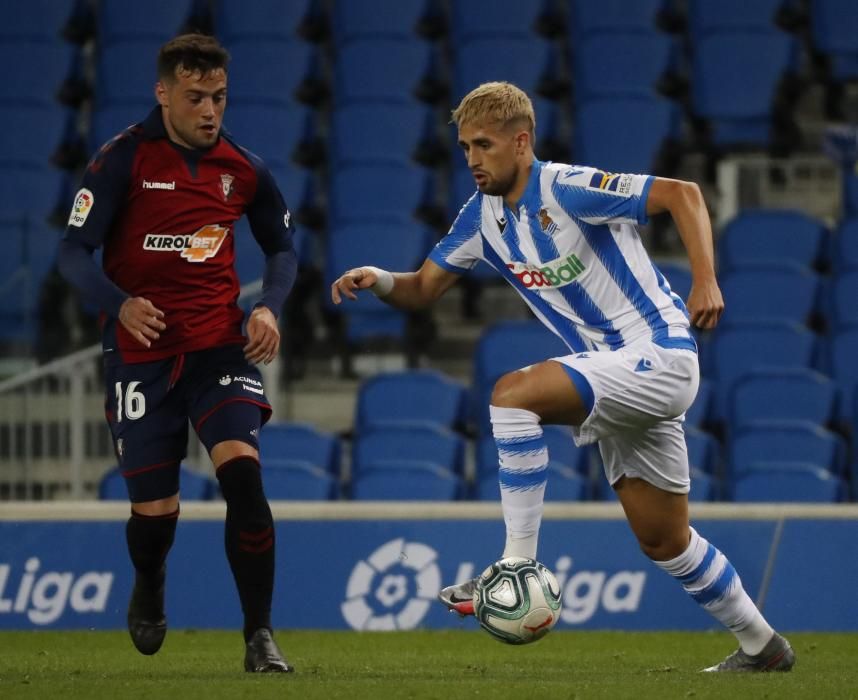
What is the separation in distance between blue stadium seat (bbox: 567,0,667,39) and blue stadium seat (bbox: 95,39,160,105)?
10.6 feet

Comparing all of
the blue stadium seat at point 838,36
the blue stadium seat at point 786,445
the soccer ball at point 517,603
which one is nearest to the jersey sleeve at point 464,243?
the soccer ball at point 517,603

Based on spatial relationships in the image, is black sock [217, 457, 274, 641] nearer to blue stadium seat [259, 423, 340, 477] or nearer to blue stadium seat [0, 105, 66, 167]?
blue stadium seat [259, 423, 340, 477]

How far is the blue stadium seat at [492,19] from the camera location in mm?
13594

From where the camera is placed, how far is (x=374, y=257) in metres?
11.9

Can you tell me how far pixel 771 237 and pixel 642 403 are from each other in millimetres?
6195

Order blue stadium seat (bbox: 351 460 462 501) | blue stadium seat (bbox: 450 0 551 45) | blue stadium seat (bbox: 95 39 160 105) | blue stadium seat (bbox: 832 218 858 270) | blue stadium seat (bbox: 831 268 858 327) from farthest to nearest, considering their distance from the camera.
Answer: blue stadium seat (bbox: 450 0 551 45) → blue stadium seat (bbox: 95 39 160 105) → blue stadium seat (bbox: 832 218 858 270) → blue stadium seat (bbox: 831 268 858 327) → blue stadium seat (bbox: 351 460 462 501)

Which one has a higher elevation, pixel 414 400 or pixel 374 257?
pixel 374 257

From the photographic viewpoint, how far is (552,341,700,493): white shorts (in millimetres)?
5758

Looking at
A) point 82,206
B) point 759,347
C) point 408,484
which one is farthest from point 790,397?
point 82,206

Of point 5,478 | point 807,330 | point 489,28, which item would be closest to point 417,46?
point 489,28

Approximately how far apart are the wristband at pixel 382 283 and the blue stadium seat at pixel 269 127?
6550 mm

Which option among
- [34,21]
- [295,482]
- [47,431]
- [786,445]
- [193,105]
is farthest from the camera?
[34,21]

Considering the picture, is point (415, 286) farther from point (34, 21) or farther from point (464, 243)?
point (34, 21)

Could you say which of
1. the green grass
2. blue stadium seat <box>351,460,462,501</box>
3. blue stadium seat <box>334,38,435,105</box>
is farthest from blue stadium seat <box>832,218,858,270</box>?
the green grass
